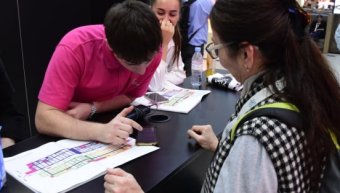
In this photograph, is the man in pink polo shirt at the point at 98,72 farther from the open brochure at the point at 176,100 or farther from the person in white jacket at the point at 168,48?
the person in white jacket at the point at 168,48

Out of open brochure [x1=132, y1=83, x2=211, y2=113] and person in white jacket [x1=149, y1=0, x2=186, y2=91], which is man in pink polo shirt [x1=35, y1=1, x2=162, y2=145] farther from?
person in white jacket [x1=149, y1=0, x2=186, y2=91]

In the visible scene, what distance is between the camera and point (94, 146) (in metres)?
1.23

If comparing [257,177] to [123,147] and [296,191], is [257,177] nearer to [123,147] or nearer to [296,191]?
[296,191]

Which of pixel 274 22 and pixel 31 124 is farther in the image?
A: pixel 31 124

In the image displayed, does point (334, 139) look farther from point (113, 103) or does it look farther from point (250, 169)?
point (113, 103)

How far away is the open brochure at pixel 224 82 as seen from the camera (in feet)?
6.15

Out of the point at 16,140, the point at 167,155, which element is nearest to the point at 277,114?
the point at 167,155

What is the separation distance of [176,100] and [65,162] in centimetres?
74

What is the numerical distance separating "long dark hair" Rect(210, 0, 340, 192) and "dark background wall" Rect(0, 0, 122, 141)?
2.12m

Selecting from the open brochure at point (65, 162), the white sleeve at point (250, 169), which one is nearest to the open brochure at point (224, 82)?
the open brochure at point (65, 162)

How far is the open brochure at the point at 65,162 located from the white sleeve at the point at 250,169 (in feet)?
1.48

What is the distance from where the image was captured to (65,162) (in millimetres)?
1111

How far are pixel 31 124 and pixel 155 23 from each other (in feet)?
6.34

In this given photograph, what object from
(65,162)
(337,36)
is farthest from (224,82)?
(337,36)
